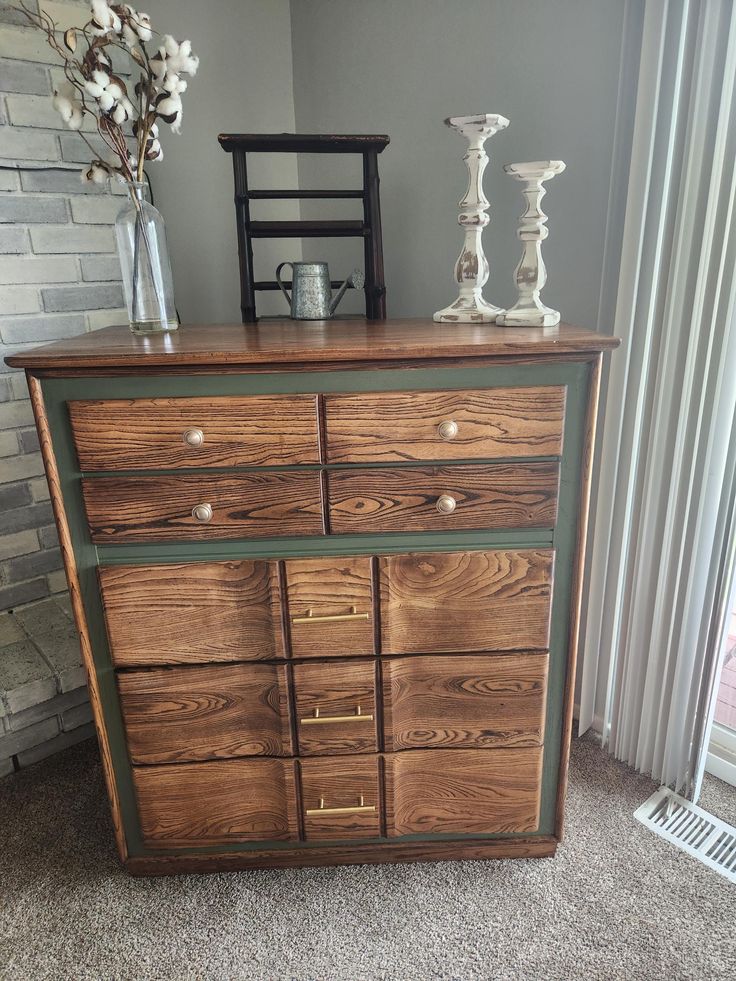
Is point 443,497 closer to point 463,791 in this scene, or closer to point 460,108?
point 463,791

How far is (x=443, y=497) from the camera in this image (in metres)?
1.08

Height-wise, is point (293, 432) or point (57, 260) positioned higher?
point (57, 260)

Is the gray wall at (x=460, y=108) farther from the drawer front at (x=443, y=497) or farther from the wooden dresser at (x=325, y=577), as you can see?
the drawer front at (x=443, y=497)

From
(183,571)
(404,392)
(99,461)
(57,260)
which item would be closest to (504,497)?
(404,392)

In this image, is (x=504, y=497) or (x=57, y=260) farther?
(x=57, y=260)

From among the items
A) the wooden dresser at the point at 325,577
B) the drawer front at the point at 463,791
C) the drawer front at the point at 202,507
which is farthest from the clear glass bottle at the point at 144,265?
the drawer front at the point at 463,791

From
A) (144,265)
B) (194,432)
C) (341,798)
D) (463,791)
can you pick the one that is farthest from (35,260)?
(463,791)

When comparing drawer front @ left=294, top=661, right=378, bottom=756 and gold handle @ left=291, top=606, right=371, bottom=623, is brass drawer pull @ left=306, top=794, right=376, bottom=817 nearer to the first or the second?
drawer front @ left=294, top=661, right=378, bottom=756

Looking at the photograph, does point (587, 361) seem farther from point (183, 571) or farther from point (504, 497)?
point (183, 571)

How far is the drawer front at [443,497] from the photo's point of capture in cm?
107

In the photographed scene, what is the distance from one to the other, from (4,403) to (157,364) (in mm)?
868

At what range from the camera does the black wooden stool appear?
1.43 meters

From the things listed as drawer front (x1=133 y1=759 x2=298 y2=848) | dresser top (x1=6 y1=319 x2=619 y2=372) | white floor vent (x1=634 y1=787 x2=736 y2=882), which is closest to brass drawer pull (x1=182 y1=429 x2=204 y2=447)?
dresser top (x1=6 y1=319 x2=619 y2=372)

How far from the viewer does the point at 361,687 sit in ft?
3.89
